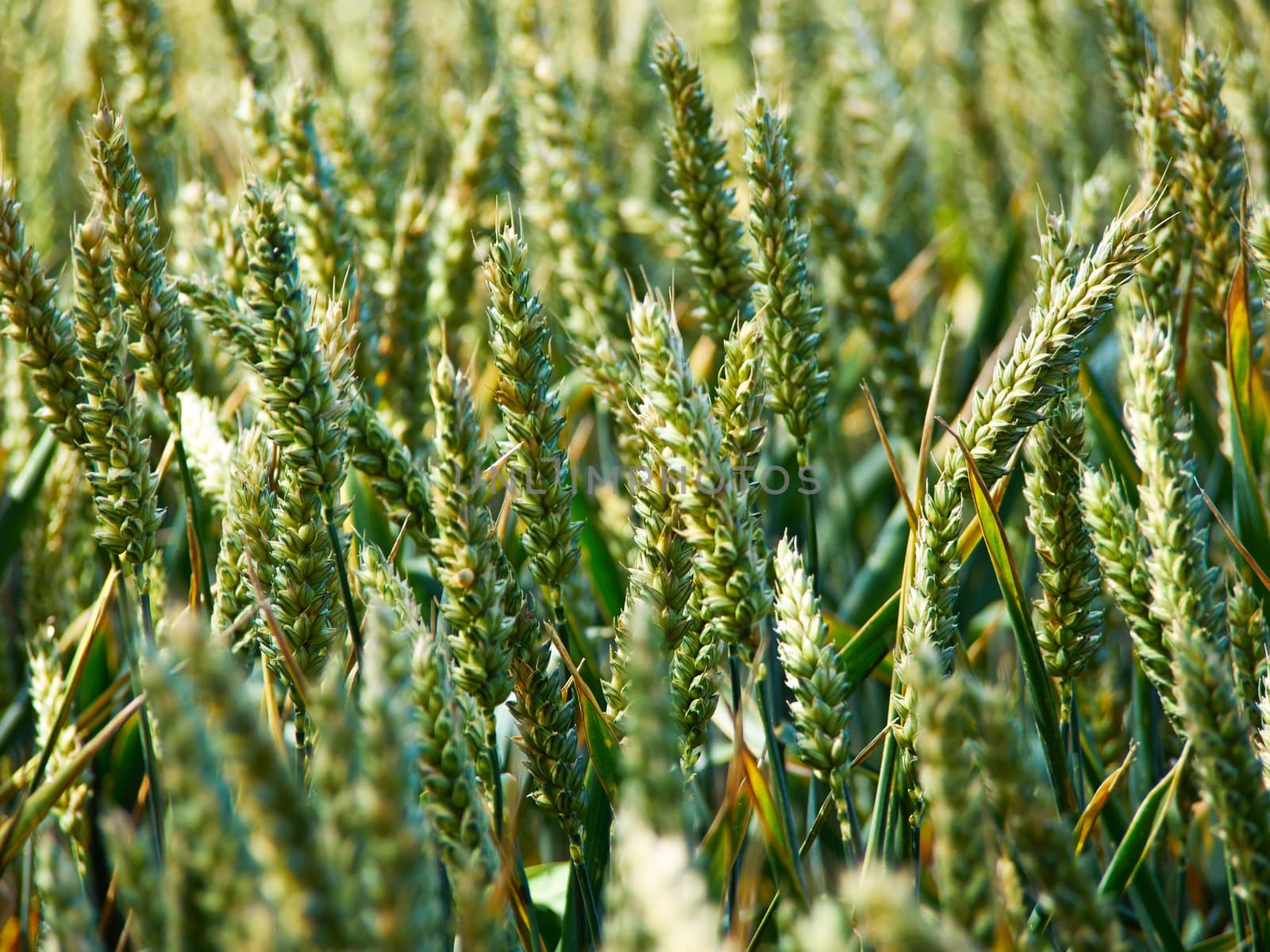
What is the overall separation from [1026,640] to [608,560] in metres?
0.66

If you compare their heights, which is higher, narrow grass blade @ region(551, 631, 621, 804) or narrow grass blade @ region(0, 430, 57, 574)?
narrow grass blade @ region(0, 430, 57, 574)

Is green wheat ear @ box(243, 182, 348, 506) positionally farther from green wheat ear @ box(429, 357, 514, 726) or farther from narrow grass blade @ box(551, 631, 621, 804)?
narrow grass blade @ box(551, 631, 621, 804)

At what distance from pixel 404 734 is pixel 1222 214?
1.31 metres

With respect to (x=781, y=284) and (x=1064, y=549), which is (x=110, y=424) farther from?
(x=1064, y=549)

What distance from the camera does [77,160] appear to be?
8.93ft

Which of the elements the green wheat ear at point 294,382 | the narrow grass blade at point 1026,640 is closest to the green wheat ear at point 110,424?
the green wheat ear at point 294,382

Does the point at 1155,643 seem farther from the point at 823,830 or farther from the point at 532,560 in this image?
the point at 532,560

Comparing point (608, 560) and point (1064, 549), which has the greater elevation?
point (608, 560)

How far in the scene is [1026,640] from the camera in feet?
3.32

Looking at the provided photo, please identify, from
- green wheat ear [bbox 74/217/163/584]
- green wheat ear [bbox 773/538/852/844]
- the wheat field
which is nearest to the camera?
the wheat field

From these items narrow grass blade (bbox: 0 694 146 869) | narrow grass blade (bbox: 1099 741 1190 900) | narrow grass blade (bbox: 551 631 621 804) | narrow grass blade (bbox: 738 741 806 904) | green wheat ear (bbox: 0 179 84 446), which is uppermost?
green wheat ear (bbox: 0 179 84 446)

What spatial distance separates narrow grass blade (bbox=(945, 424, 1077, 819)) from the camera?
1.01 m

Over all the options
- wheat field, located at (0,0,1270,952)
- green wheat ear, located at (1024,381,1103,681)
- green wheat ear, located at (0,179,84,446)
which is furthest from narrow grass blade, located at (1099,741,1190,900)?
green wheat ear, located at (0,179,84,446)

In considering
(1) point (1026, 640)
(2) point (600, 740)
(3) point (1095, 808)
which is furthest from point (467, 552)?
(3) point (1095, 808)
